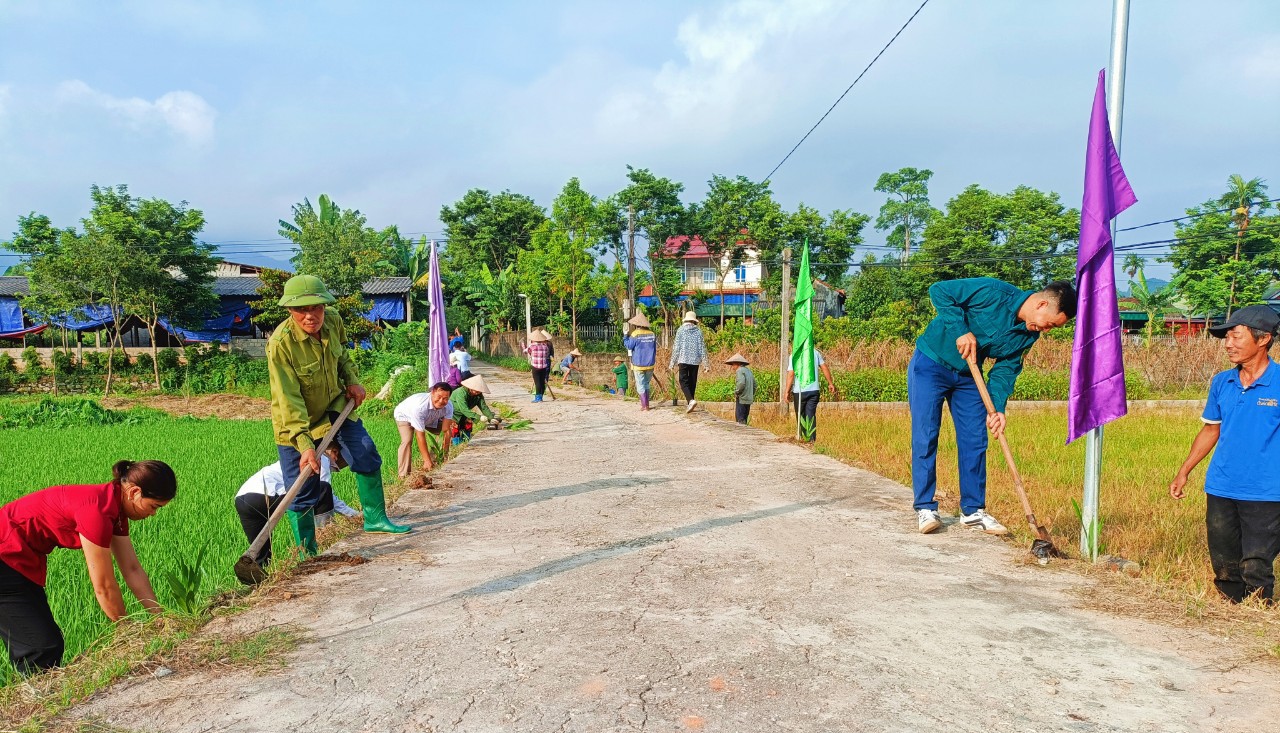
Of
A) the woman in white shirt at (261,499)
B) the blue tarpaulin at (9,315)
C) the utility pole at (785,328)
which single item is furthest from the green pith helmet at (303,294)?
the blue tarpaulin at (9,315)

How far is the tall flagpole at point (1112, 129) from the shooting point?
390 cm

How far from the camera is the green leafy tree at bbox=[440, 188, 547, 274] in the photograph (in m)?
36.2

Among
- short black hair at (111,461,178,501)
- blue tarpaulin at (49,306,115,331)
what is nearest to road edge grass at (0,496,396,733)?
short black hair at (111,461,178,501)

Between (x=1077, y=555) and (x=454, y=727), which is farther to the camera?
(x=1077, y=555)

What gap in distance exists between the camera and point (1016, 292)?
454 centimetres

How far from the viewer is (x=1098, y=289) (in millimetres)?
3957

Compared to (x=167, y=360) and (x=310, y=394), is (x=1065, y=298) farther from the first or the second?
(x=167, y=360)

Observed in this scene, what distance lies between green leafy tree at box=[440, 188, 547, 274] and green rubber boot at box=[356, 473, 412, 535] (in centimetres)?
3177

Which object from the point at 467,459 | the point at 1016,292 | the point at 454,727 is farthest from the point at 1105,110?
the point at 467,459

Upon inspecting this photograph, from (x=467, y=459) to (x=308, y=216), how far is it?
71.8 ft

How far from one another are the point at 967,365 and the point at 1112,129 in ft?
4.81

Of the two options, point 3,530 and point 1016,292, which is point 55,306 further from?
point 1016,292

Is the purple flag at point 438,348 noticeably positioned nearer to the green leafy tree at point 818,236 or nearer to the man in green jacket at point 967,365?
the man in green jacket at point 967,365

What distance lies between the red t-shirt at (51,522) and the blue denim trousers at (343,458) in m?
1.13
